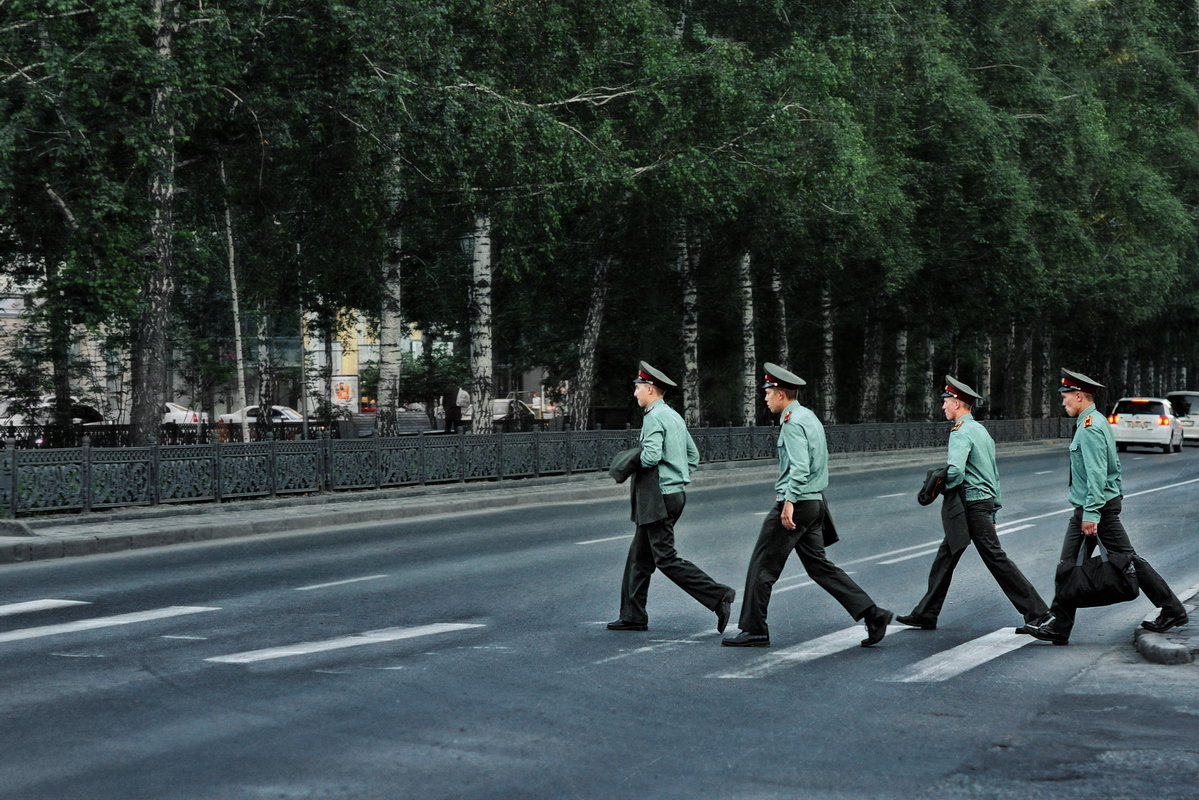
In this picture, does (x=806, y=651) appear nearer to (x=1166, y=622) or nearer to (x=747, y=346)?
(x=1166, y=622)

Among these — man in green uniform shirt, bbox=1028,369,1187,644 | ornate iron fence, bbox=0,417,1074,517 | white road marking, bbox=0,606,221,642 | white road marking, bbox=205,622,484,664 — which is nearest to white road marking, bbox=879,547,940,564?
man in green uniform shirt, bbox=1028,369,1187,644

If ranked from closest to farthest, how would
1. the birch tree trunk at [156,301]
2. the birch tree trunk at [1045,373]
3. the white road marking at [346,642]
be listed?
the white road marking at [346,642] → the birch tree trunk at [156,301] → the birch tree trunk at [1045,373]

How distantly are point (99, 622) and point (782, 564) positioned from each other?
490cm

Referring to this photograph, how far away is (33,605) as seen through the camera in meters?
11.3

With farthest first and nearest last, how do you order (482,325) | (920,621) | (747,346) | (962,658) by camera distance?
1. (747,346)
2. (482,325)
3. (920,621)
4. (962,658)

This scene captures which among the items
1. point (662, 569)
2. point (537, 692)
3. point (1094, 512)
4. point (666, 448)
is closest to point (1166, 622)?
point (1094, 512)

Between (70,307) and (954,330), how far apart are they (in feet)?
108

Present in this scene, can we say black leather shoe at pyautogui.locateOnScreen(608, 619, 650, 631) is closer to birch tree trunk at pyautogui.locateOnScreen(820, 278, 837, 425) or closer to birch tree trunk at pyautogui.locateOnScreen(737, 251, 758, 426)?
birch tree trunk at pyautogui.locateOnScreen(737, 251, 758, 426)

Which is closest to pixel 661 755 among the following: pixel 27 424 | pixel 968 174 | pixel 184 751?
pixel 184 751

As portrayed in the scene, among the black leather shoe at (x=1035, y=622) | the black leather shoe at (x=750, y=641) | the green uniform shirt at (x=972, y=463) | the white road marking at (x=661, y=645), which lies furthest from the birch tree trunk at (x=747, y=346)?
the black leather shoe at (x=750, y=641)

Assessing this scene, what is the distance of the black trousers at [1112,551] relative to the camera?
9.30 metres

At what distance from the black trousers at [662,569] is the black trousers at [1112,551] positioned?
7.34ft

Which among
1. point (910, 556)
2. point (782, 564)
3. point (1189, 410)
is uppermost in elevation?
point (1189, 410)

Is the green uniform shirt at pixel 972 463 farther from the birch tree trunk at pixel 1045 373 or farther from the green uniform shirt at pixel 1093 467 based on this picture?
the birch tree trunk at pixel 1045 373
